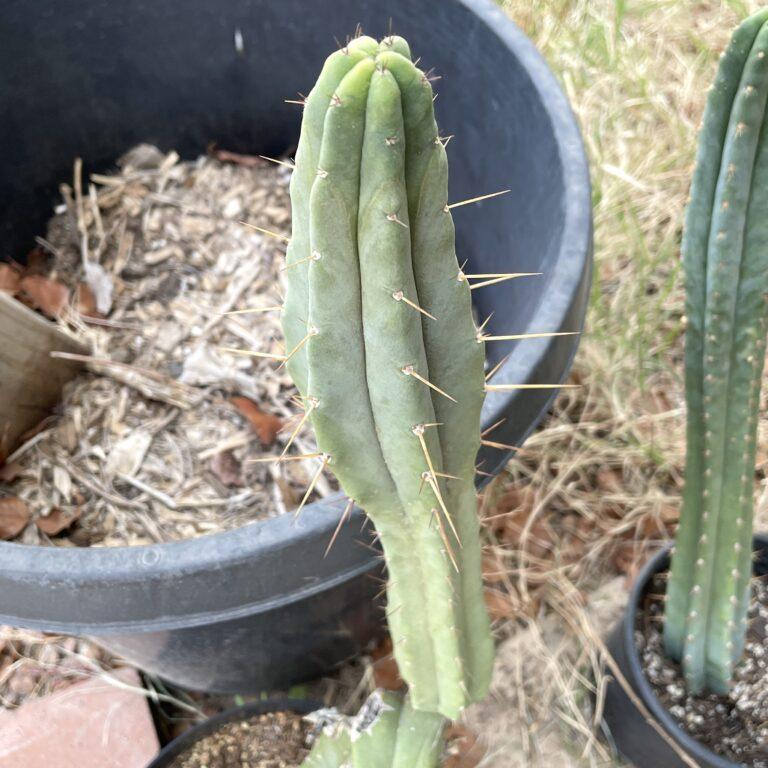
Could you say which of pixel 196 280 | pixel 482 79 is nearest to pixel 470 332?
pixel 482 79

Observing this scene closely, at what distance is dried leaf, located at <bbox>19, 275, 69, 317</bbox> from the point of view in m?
1.51

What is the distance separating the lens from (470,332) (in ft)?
2.08

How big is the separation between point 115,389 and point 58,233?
1.32 ft

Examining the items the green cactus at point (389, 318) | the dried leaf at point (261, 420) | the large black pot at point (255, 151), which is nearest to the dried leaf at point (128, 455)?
the dried leaf at point (261, 420)

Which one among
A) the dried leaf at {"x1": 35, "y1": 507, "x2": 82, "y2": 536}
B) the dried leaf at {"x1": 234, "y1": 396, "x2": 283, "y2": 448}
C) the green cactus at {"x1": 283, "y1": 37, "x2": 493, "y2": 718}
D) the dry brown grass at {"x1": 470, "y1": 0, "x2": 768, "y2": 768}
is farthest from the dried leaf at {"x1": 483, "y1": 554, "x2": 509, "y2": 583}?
the dried leaf at {"x1": 35, "y1": 507, "x2": 82, "y2": 536}

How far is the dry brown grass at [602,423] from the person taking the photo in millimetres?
1316

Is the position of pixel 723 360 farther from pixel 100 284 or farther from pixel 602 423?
pixel 100 284

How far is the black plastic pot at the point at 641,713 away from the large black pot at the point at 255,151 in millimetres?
374

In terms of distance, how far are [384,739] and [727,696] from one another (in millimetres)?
515

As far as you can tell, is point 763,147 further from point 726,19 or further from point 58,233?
point 726,19

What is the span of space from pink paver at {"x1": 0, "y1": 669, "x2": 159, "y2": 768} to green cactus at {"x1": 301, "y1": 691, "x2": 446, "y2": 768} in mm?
405

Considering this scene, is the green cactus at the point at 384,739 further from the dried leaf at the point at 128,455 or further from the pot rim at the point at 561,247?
the dried leaf at the point at 128,455

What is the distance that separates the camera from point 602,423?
1533 millimetres

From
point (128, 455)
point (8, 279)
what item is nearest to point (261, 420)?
point (128, 455)
